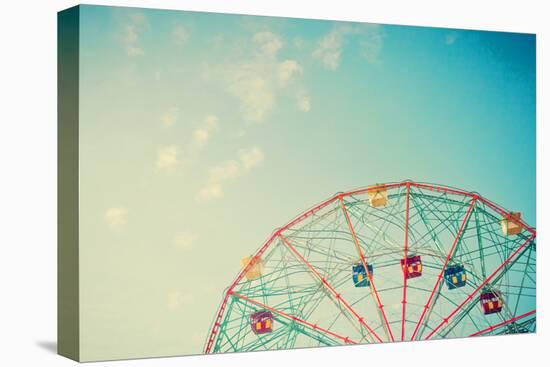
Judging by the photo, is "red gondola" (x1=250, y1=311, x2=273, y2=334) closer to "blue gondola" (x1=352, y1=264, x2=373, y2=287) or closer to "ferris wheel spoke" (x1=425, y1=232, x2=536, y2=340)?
"blue gondola" (x1=352, y1=264, x2=373, y2=287)

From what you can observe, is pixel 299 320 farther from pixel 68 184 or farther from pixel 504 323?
pixel 68 184

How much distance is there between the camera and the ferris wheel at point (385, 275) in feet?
35.0

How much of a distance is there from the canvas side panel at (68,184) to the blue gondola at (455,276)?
13.0ft

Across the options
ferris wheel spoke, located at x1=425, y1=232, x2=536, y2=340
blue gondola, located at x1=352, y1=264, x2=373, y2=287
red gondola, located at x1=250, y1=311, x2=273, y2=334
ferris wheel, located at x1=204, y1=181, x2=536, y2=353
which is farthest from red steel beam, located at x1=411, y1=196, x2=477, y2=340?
red gondola, located at x1=250, y1=311, x2=273, y2=334

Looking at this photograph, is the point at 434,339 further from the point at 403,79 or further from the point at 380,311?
the point at 403,79

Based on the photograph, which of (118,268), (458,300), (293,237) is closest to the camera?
(118,268)

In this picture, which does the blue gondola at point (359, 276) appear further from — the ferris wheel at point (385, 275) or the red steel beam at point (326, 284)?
the red steel beam at point (326, 284)

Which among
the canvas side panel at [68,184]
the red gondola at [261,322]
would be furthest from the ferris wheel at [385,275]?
the canvas side panel at [68,184]

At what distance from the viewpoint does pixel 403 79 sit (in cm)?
1127

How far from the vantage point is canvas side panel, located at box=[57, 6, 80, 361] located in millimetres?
9930

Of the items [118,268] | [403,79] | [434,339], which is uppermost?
[403,79]

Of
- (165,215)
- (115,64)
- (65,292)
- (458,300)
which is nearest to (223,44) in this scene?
(115,64)

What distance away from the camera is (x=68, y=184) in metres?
10.1

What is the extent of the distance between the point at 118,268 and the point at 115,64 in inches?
74.2
